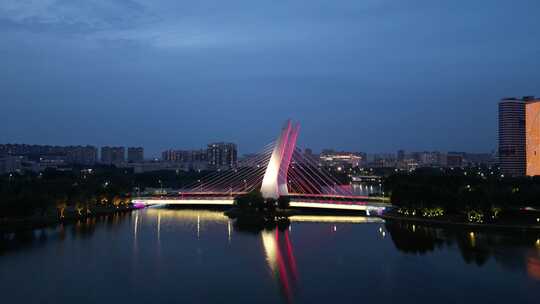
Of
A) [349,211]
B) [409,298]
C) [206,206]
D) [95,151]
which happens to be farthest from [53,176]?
[95,151]

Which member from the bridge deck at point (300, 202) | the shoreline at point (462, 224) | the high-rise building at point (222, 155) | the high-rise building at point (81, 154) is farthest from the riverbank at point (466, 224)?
the high-rise building at point (81, 154)

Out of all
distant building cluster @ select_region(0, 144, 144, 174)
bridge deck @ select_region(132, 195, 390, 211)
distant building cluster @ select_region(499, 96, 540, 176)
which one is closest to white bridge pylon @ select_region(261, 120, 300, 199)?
bridge deck @ select_region(132, 195, 390, 211)

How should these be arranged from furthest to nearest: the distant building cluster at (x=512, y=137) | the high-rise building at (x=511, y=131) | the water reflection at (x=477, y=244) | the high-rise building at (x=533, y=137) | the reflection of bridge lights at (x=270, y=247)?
the high-rise building at (x=511, y=131)
the distant building cluster at (x=512, y=137)
the high-rise building at (x=533, y=137)
the reflection of bridge lights at (x=270, y=247)
the water reflection at (x=477, y=244)

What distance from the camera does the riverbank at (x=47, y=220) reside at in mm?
11938

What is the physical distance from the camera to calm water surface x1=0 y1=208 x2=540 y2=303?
6977mm

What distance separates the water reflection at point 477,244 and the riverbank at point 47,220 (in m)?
7.78

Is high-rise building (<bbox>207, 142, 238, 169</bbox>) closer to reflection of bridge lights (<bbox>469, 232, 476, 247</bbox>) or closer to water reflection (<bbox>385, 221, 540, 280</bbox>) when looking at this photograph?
water reflection (<bbox>385, 221, 540, 280</bbox>)

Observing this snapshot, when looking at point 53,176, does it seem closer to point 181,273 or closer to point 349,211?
point 349,211

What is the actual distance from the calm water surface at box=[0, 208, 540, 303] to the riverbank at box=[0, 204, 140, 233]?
1.80 ft

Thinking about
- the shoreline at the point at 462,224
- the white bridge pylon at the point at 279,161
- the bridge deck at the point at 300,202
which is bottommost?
the shoreline at the point at 462,224

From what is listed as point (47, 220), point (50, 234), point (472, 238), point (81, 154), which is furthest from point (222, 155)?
point (472, 238)

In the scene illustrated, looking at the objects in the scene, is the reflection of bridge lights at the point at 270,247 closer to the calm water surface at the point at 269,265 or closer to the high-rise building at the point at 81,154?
the calm water surface at the point at 269,265

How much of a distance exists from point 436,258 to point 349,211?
7168 millimetres

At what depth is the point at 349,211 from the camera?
16281mm
